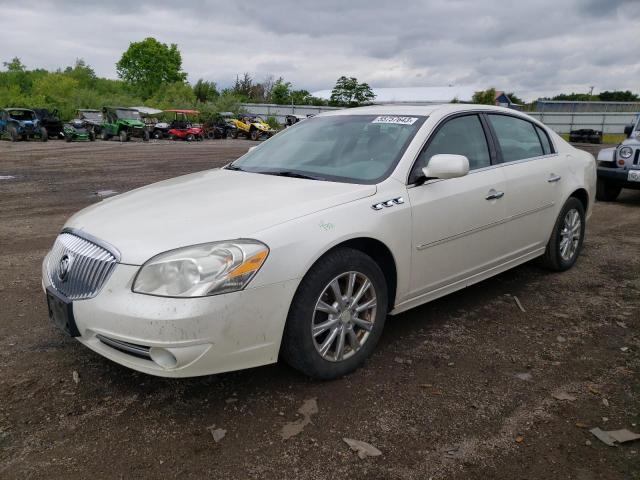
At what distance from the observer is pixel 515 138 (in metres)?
4.46

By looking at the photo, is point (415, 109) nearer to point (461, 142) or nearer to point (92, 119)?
point (461, 142)

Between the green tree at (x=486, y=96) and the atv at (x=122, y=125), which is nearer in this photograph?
the atv at (x=122, y=125)

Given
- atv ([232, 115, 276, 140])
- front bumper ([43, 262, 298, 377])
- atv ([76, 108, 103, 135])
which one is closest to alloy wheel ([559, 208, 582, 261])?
front bumper ([43, 262, 298, 377])

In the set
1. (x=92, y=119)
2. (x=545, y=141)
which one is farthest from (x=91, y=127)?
(x=545, y=141)

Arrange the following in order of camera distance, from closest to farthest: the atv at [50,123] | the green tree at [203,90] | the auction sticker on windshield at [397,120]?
the auction sticker on windshield at [397,120]
the atv at [50,123]
the green tree at [203,90]

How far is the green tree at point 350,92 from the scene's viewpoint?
6388 centimetres

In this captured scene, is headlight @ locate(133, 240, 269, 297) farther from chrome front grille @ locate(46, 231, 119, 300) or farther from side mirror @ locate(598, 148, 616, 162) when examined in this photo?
side mirror @ locate(598, 148, 616, 162)

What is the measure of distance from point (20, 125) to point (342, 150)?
2843 centimetres

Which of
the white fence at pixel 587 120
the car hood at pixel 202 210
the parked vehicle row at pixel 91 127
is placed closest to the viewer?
the car hood at pixel 202 210

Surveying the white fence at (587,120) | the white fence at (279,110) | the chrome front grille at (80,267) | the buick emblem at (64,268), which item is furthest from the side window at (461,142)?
the white fence at (279,110)

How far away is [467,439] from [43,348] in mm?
2640

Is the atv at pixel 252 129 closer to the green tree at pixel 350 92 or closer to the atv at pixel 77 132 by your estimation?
the atv at pixel 77 132

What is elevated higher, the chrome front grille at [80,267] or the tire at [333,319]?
the chrome front grille at [80,267]

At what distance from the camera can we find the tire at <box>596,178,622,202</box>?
32.0 ft
